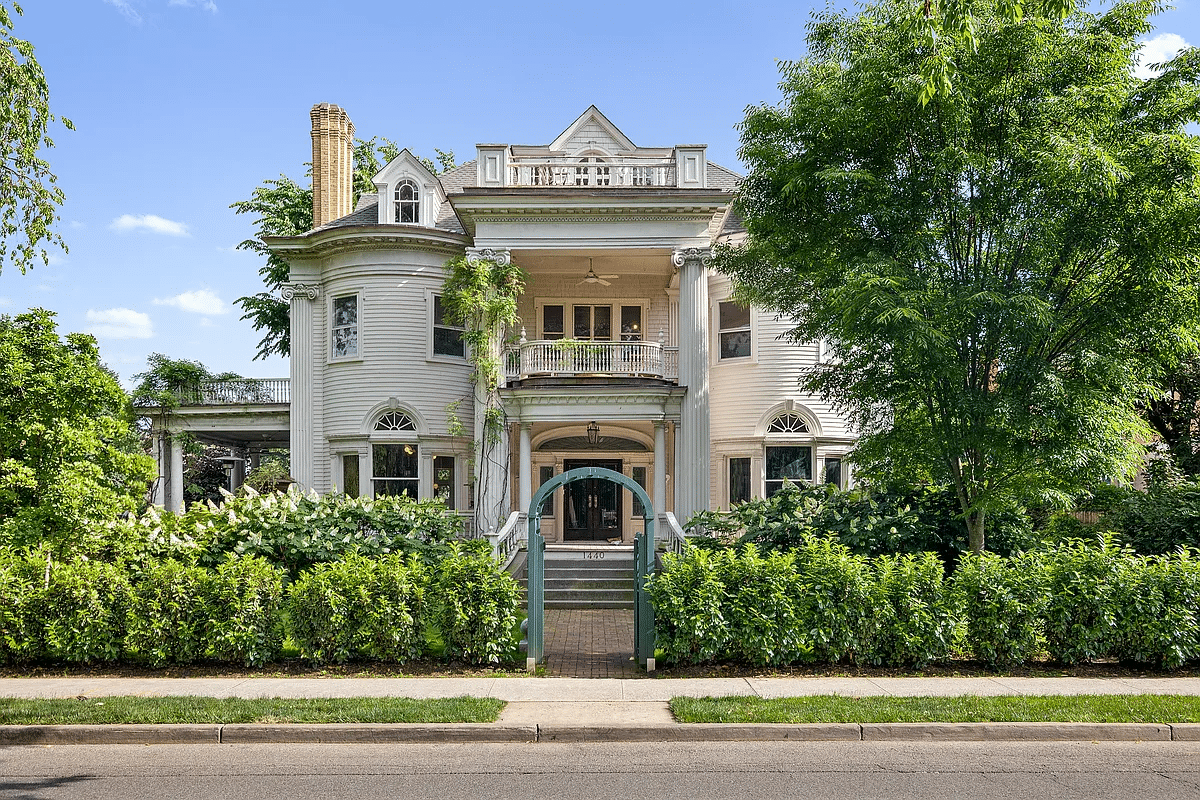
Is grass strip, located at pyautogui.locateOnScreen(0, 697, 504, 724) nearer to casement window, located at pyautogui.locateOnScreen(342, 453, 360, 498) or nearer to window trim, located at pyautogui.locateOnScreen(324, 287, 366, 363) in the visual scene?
casement window, located at pyautogui.locateOnScreen(342, 453, 360, 498)

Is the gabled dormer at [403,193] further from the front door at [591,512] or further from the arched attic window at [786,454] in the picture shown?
the arched attic window at [786,454]

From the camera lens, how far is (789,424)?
19938 millimetres

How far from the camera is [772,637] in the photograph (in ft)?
33.0

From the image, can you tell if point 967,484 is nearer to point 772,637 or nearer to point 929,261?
point 929,261

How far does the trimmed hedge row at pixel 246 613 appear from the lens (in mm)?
10156

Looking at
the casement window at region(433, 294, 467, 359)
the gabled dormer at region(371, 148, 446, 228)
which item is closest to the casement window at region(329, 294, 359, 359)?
the casement window at region(433, 294, 467, 359)

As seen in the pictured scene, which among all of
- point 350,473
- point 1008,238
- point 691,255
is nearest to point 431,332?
point 350,473

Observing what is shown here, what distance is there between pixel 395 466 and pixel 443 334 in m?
3.31

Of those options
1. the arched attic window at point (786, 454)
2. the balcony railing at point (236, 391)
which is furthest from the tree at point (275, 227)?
the arched attic window at point (786, 454)

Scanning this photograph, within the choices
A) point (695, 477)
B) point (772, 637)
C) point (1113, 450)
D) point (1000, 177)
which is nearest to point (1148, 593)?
point (1113, 450)

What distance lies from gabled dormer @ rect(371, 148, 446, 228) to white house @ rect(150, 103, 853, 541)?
1.9 inches

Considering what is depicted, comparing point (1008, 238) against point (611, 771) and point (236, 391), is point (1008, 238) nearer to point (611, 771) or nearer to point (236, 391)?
point (611, 771)

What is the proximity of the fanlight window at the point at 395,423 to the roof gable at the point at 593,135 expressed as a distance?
24.2 feet

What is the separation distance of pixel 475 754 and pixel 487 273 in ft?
43.0
